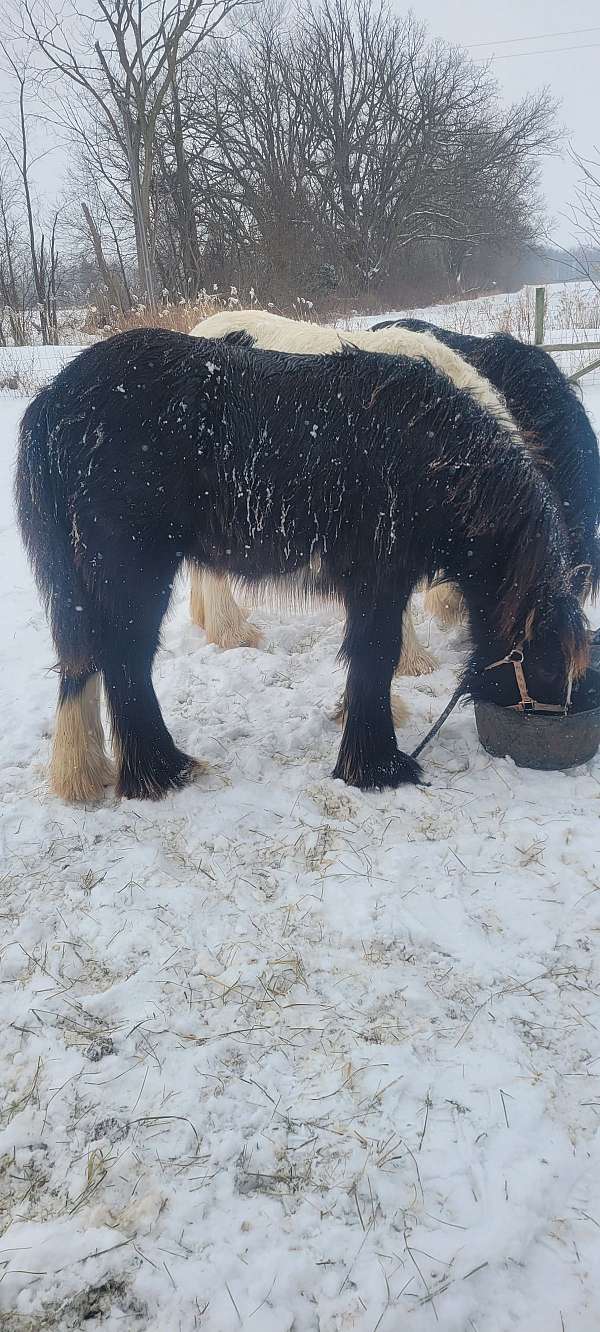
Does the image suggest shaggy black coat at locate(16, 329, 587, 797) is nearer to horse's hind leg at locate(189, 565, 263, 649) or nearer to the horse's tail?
the horse's tail

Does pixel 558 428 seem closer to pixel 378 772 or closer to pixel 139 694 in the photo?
pixel 378 772

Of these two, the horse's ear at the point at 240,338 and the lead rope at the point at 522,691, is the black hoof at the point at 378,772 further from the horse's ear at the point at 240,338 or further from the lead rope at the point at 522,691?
the horse's ear at the point at 240,338

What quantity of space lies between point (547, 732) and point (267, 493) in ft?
4.97

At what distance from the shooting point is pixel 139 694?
2.94 m

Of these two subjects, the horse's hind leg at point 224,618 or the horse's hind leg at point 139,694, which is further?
the horse's hind leg at point 224,618

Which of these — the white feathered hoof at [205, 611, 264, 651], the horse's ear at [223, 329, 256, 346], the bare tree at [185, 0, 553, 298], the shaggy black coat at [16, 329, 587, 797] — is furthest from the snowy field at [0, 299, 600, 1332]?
the bare tree at [185, 0, 553, 298]

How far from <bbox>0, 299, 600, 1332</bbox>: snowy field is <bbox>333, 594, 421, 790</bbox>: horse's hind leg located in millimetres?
110

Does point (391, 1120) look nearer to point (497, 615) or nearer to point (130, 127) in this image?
point (497, 615)

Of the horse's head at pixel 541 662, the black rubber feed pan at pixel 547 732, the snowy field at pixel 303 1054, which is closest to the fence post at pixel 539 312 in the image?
the black rubber feed pan at pixel 547 732

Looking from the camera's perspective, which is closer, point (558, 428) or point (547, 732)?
point (547, 732)

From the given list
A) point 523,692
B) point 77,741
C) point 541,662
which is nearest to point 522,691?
point 523,692

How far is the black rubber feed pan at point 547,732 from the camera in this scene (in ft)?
9.60

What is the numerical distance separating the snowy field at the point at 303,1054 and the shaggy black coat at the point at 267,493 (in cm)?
69

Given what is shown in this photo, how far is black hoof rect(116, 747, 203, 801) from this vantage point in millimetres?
3018
